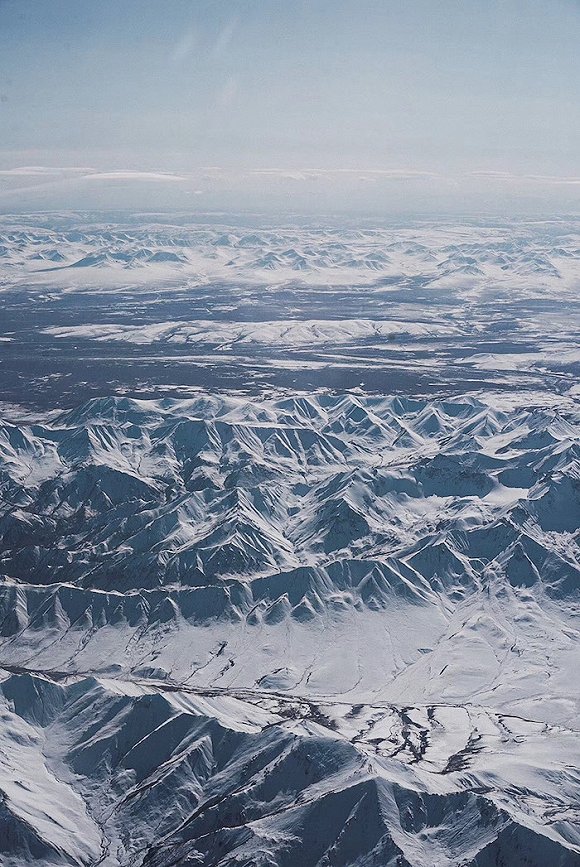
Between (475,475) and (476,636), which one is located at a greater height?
(475,475)

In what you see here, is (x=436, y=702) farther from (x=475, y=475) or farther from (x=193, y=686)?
(x=475, y=475)

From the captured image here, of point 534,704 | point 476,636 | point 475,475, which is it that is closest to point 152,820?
point 534,704

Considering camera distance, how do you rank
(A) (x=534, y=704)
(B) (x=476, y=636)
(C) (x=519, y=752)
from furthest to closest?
(B) (x=476, y=636)
(A) (x=534, y=704)
(C) (x=519, y=752)

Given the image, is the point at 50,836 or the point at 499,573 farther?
the point at 499,573
